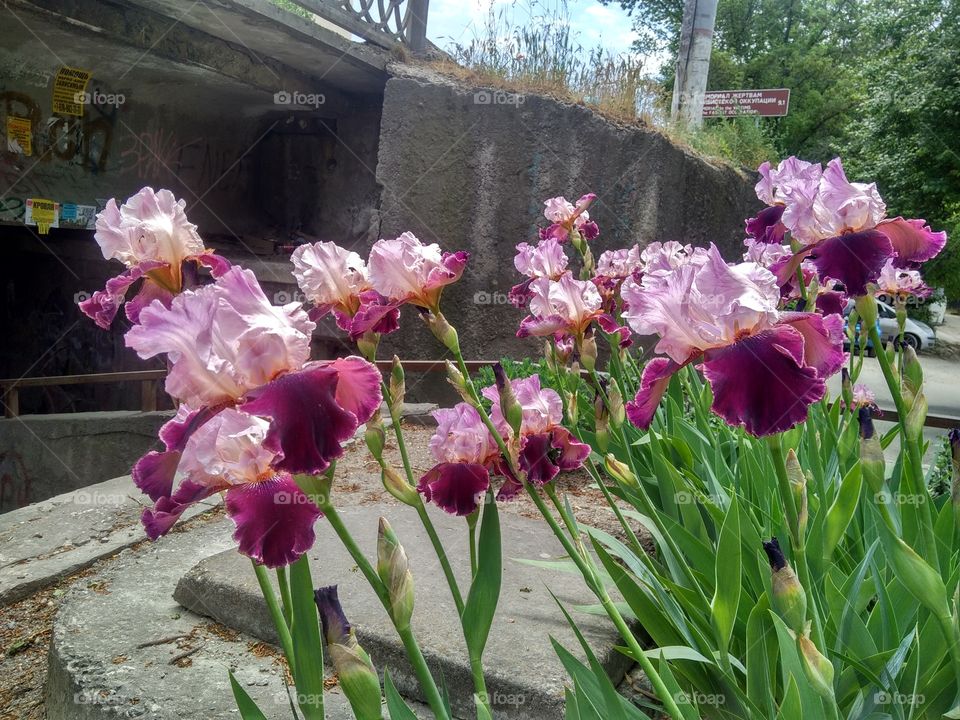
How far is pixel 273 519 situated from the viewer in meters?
0.95

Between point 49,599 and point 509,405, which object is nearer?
point 509,405

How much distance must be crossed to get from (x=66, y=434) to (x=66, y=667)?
5589 millimetres

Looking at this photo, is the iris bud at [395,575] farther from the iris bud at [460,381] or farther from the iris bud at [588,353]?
the iris bud at [588,353]

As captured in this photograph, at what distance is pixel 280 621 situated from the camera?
3.49 ft

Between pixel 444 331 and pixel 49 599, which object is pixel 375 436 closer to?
pixel 444 331

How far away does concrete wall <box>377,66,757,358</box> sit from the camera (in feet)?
21.7

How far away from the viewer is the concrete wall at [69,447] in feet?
22.2

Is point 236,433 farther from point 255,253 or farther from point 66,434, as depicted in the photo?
point 255,253

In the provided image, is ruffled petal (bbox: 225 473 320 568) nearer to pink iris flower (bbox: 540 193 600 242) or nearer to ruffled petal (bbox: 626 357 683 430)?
ruffled petal (bbox: 626 357 683 430)

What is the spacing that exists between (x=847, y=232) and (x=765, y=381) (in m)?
0.74
